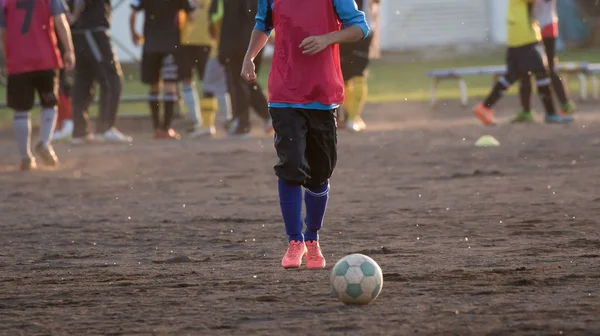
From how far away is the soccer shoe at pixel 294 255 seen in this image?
6652 mm

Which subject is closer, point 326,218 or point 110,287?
point 110,287

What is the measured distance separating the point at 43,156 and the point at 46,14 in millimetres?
1515

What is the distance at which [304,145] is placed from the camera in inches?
263

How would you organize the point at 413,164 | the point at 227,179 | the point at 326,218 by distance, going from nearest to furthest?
the point at 326,218 < the point at 227,179 < the point at 413,164

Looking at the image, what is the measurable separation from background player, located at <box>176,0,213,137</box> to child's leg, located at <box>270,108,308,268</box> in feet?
33.5

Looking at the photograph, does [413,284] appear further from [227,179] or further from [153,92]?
[153,92]

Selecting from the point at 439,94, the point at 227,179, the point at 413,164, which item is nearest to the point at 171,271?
the point at 227,179

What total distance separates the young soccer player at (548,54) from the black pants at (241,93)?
11.6 ft

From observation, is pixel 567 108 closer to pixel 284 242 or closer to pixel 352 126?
pixel 352 126

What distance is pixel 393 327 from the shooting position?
496 cm

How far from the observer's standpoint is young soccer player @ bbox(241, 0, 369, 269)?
6.67 meters

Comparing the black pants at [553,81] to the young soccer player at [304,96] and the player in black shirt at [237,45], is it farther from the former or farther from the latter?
the young soccer player at [304,96]

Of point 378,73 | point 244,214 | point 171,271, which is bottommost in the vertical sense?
point 378,73

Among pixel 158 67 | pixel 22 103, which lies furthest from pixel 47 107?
pixel 158 67
